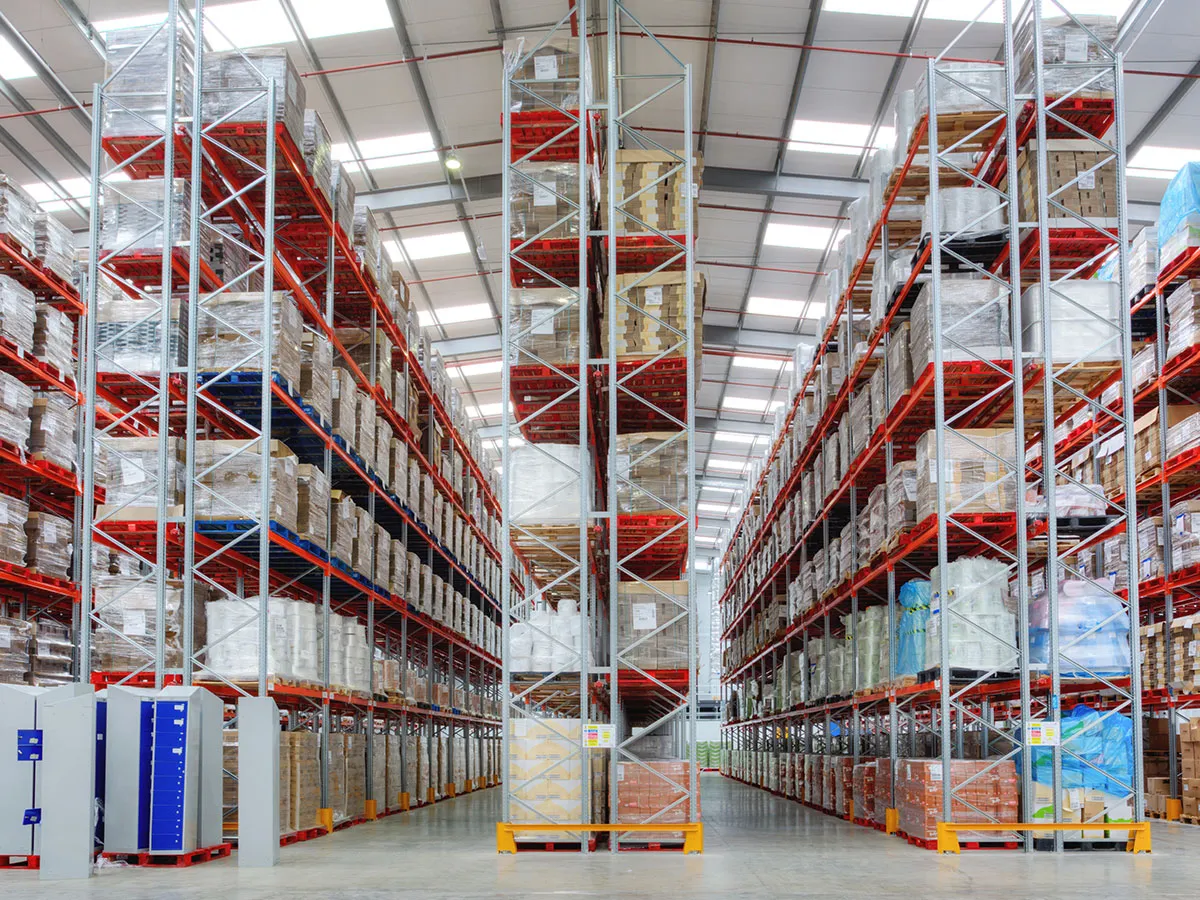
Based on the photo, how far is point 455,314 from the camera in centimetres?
2478

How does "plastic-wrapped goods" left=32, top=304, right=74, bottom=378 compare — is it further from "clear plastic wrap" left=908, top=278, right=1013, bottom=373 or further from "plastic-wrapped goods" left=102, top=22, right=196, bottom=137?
"clear plastic wrap" left=908, top=278, right=1013, bottom=373

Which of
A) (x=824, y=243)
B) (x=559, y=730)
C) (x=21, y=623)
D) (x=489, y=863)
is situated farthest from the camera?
(x=824, y=243)

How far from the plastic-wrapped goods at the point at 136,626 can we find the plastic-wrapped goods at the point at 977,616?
6317mm

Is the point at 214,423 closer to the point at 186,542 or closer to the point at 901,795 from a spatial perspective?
the point at 186,542

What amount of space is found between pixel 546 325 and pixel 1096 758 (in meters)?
5.76

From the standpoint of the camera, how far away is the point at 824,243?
20750 millimetres

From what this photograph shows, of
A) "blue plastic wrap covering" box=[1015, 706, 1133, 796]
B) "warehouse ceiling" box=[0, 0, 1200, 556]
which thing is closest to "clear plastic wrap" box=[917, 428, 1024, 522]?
"blue plastic wrap covering" box=[1015, 706, 1133, 796]

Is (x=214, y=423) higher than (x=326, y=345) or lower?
lower

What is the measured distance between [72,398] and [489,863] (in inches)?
321

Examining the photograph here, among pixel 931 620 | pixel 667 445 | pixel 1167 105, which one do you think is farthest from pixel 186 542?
pixel 1167 105

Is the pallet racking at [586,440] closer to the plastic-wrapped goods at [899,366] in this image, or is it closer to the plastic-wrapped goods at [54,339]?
the plastic-wrapped goods at [899,366]

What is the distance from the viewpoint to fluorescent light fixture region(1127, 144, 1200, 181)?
1609cm

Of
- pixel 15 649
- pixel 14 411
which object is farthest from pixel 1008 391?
pixel 15 649

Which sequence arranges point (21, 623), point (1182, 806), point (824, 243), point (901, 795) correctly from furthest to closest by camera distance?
point (824, 243) < point (1182, 806) < point (21, 623) < point (901, 795)
